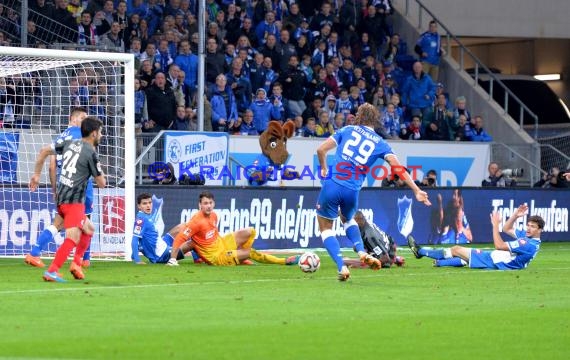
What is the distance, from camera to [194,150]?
75.0 ft

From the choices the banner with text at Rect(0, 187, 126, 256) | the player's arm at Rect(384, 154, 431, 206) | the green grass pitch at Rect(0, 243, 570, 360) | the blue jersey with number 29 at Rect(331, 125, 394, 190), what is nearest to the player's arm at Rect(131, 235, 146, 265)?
the banner with text at Rect(0, 187, 126, 256)

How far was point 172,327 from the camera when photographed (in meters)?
10.2

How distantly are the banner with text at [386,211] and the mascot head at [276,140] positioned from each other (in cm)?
136

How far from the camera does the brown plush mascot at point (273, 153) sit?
2439 cm

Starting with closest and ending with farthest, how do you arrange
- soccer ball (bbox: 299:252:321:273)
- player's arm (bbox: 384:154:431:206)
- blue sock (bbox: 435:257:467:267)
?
player's arm (bbox: 384:154:431:206) < soccer ball (bbox: 299:252:321:273) < blue sock (bbox: 435:257:467:267)

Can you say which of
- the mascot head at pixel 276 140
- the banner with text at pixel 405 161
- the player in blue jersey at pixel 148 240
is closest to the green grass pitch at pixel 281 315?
the player in blue jersey at pixel 148 240

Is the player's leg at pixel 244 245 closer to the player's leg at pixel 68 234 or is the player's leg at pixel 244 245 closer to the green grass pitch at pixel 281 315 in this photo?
the green grass pitch at pixel 281 315

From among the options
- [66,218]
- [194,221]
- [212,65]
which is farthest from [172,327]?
[212,65]

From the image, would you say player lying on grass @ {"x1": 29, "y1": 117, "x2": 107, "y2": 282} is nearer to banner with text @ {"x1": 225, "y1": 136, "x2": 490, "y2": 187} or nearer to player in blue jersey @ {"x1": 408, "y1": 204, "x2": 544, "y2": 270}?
player in blue jersey @ {"x1": 408, "y1": 204, "x2": 544, "y2": 270}

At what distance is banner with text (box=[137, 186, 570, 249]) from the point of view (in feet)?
72.6

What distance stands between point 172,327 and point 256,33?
762 inches

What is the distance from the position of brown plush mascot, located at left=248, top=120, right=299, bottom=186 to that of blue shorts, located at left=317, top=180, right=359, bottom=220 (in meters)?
8.90

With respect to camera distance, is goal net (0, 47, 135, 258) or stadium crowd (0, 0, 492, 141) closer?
goal net (0, 47, 135, 258)

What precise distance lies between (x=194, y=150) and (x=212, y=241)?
5.38m
